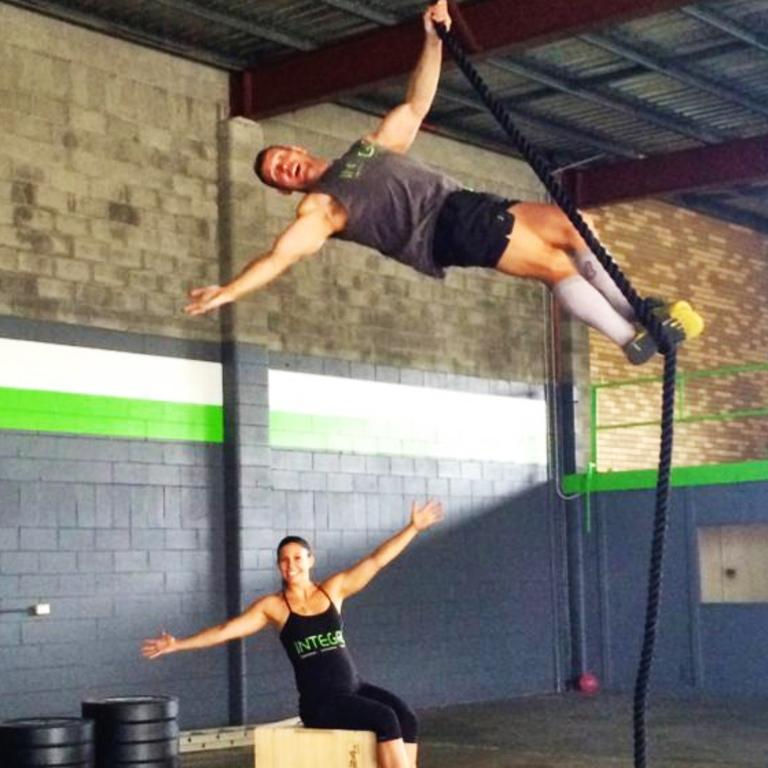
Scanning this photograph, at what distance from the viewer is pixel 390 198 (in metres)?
4.32

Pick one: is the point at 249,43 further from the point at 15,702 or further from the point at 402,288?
the point at 15,702

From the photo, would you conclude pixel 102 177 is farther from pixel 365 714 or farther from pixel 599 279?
pixel 599 279

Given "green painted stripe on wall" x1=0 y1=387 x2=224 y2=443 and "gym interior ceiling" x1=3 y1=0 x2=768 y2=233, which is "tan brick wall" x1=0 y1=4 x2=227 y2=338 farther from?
"green painted stripe on wall" x1=0 y1=387 x2=224 y2=443

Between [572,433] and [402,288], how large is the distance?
253 cm

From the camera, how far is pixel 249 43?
35.2ft

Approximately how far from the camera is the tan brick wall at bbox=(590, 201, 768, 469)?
567 inches

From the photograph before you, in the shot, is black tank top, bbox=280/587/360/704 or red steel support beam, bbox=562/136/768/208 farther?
red steel support beam, bbox=562/136/768/208

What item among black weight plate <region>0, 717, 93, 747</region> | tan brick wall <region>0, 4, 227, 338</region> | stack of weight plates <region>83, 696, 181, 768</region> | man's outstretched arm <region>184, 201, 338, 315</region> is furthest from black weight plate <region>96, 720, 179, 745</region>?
man's outstretched arm <region>184, 201, 338, 315</region>

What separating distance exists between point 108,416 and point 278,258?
19.5 ft

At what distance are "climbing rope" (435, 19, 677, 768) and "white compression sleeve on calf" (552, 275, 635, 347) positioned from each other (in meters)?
0.36

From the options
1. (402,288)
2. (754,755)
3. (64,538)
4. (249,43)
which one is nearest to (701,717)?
(754,755)

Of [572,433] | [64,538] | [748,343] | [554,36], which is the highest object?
[554,36]

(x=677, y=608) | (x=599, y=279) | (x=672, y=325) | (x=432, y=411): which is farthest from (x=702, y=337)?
(x=672, y=325)

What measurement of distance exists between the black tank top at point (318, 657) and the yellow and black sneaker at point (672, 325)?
2.86 metres
